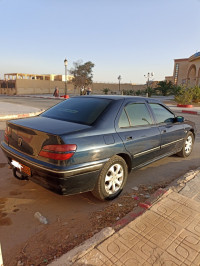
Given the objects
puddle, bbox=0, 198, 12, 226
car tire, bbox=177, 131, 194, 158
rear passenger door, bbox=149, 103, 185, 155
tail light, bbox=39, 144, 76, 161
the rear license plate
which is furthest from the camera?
car tire, bbox=177, 131, 194, 158

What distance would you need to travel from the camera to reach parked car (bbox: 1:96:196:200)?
2408mm

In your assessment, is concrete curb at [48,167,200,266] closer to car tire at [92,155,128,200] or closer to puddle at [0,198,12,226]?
car tire at [92,155,128,200]

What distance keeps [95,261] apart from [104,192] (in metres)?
1.06

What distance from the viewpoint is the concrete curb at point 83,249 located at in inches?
72.4

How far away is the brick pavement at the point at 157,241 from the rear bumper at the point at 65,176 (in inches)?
28.1

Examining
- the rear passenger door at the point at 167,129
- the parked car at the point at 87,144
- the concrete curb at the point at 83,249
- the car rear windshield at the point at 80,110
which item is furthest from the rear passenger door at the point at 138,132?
the concrete curb at the point at 83,249

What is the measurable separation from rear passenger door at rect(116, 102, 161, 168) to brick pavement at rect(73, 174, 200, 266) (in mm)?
881

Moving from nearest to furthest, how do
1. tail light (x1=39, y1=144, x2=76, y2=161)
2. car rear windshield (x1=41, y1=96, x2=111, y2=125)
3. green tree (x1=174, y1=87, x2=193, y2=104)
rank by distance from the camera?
tail light (x1=39, y1=144, x2=76, y2=161) → car rear windshield (x1=41, y1=96, x2=111, y2=125) → green tree (x1=174, y1=87, x2=193, y2=104)

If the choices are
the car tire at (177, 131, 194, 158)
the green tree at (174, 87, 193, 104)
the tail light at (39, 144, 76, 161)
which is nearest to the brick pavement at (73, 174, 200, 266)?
the tail light at (39, 144, 76, 161)

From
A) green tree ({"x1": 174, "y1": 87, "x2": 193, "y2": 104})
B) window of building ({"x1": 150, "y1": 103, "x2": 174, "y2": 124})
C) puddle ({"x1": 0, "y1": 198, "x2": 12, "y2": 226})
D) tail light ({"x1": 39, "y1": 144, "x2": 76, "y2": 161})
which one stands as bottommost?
puddle ({"x1": 0, "y1": 198, "x2": 12, "y2": 226})

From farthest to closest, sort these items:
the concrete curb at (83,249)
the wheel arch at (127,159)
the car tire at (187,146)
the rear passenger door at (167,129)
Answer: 1. the car tire at (187,146)
2. the rear passenger door at (167,129)
3. the wheel arch at (127,159)
4. the concrete curb at (83,249)

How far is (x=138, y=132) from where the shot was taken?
3289mm

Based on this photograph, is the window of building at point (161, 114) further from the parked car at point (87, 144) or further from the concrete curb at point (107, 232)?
the concrete curb at point (107, 232)

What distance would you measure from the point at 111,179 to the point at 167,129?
5.80 ft
